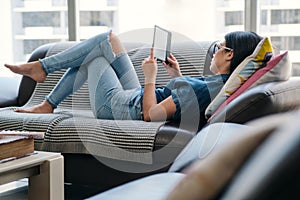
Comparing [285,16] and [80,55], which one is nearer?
[80,55]

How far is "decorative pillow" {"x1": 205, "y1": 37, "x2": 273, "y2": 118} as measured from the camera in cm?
232

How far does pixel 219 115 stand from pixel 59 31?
2.55 m

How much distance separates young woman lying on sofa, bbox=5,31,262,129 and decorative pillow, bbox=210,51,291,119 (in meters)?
0.24

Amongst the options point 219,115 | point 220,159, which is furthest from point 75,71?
point 220,159

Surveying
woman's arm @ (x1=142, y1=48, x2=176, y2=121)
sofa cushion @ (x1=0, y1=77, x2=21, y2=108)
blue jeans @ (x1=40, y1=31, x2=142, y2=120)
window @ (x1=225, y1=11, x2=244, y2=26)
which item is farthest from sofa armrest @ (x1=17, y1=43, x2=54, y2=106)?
window @ (x1=225, y1=11, x2=244, y2=26)

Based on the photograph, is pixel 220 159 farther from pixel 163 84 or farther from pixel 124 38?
pixel 124 38

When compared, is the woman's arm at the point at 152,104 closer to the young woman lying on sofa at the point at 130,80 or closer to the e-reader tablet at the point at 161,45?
the young woman lying on sofa at the point at 130,80

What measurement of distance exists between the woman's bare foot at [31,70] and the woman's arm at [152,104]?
69 centimetres

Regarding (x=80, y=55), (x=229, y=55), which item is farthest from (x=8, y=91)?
(x=229, y=55)

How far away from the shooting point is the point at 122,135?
2445 mm

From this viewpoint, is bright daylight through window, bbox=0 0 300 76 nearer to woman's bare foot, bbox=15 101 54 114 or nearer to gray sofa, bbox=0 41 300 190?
gray sofa, bbox=0 41 300 190

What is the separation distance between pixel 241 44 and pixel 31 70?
126cm

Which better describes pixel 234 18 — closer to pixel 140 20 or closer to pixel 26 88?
pixel 140 20

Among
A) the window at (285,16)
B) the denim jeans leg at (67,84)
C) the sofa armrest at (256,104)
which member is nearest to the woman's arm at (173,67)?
the denim jeans leg at (67,84)
